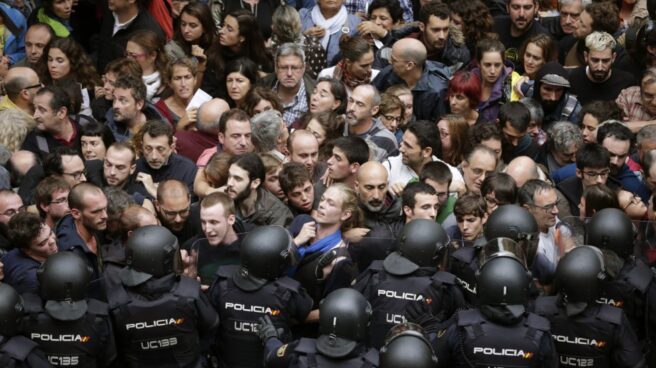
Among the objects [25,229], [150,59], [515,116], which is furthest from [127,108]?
[515,116]

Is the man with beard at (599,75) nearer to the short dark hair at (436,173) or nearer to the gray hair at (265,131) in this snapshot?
the short dark hair at (436,173)

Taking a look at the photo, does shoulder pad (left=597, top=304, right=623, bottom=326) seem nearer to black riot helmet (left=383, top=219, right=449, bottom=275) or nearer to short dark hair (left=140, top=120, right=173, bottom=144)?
black riot helmet (left=383, top=219, right=449, bottom=275)

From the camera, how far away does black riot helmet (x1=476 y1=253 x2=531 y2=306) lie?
823 cm

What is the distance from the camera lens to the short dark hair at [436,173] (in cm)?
1024

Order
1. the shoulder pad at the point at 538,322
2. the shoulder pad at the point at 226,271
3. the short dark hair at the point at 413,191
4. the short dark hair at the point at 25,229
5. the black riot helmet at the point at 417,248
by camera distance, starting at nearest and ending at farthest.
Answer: the shoulder pad at the point at 538,322
the black riot helmet at the point at 417,248
the shoulder pad at the point at 226,271
the short dark hair at the point at 25,229
the short dark hair at the point at 413,191

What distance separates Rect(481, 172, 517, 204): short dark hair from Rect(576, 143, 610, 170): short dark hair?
838 mm

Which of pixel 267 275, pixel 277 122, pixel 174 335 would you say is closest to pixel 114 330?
pixel 174 335

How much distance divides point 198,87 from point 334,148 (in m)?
2.64

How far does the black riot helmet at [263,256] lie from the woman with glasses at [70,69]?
4005 mm

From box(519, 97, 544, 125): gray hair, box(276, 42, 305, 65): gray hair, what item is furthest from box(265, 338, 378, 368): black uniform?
box(276, 42, 305, 65): gray hair

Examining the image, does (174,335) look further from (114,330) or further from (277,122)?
Answer: (277,122)

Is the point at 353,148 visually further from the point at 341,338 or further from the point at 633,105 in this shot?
the point at 633,105

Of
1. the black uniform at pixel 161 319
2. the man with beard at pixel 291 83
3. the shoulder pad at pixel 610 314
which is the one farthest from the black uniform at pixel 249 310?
the man with beard at pixel 291 83

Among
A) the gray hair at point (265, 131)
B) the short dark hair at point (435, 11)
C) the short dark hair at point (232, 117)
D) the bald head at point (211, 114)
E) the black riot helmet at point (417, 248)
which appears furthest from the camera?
the short dark hair at point (435, 11)
